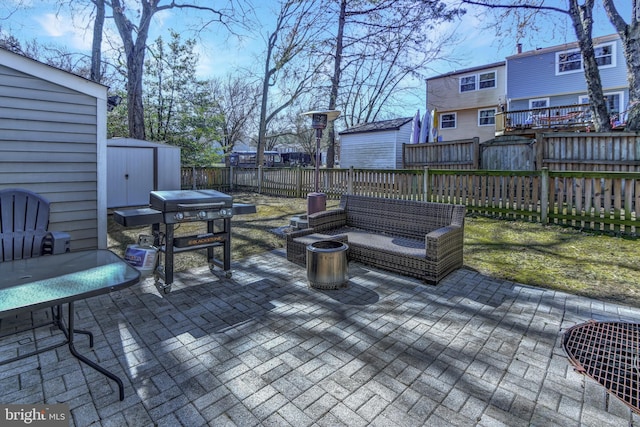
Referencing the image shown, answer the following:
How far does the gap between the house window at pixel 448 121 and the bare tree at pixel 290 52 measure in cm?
934

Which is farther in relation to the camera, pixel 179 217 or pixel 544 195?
pixel 544 195

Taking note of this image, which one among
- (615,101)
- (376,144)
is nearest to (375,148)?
(376,144)

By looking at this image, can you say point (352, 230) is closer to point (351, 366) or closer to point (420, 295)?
point (420, 295)

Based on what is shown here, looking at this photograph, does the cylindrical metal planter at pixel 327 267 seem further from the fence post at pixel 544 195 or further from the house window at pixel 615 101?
the house window at pixel 615 101

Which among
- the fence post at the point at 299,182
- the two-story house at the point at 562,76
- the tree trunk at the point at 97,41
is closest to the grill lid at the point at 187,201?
the fence post at the point at 299,182

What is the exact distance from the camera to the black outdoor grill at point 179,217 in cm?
318

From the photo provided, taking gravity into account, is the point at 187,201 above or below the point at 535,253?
above

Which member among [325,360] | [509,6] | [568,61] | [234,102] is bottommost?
[325,360]

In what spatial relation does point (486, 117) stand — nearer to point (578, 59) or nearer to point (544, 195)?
point (578, 59)

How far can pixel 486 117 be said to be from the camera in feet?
64.4

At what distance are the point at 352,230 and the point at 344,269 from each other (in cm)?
129

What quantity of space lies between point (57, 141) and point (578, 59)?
21516mm

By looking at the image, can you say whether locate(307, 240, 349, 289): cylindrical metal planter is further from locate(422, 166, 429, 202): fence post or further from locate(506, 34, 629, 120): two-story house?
locate(506, 34, 629, 120): two-story house

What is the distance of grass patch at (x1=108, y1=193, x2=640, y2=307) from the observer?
369 centimetres
